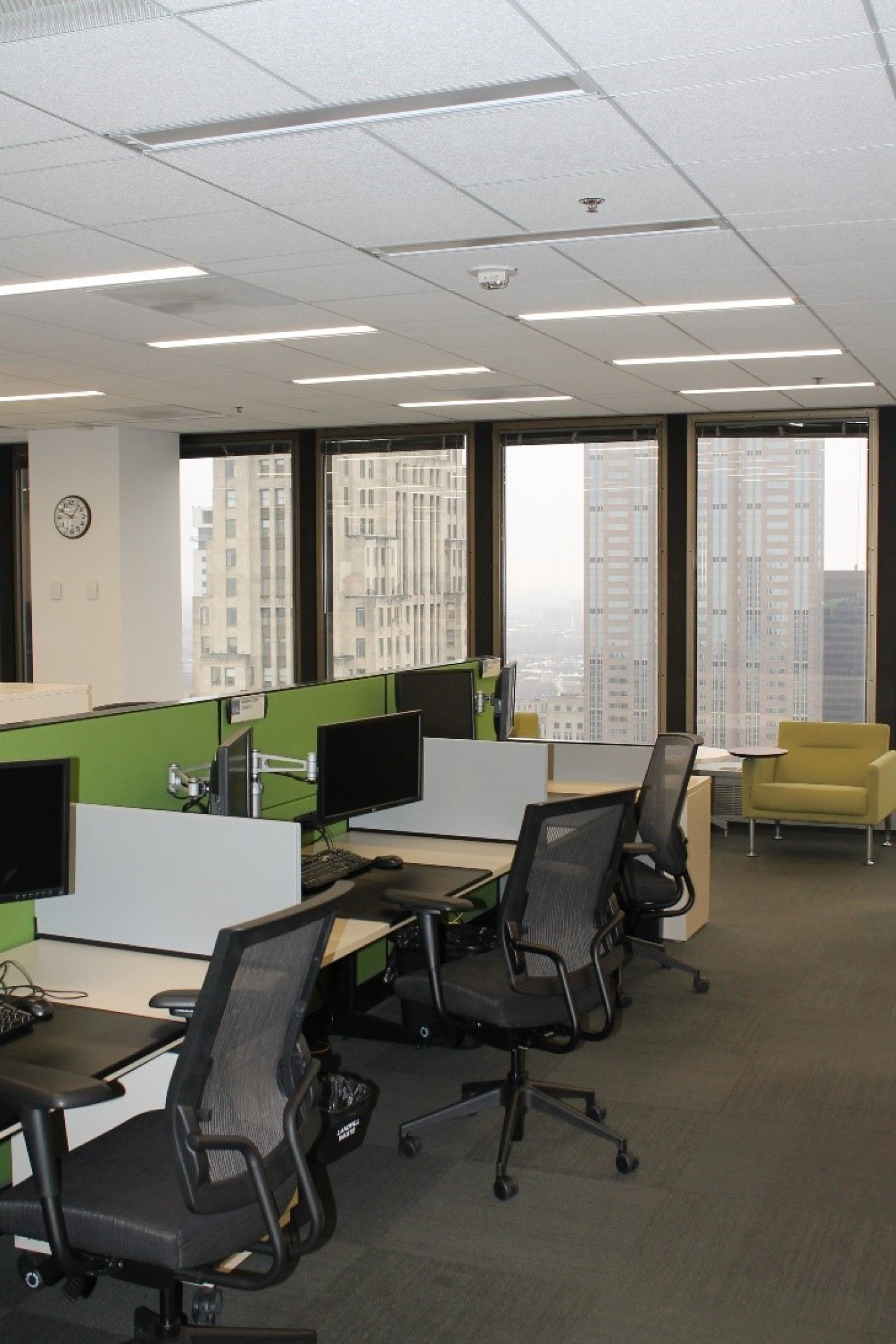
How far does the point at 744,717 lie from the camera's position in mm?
8914

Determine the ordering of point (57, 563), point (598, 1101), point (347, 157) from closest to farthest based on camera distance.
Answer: point (347, 157) < point (598, 1101) < point (57, 563)

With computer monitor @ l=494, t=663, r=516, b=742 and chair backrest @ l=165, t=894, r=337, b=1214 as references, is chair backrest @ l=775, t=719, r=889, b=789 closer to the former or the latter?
computer monitor @ l=494, t=663, r=516, b=742

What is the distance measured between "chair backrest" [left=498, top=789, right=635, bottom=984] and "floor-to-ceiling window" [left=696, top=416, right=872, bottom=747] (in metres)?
5.36

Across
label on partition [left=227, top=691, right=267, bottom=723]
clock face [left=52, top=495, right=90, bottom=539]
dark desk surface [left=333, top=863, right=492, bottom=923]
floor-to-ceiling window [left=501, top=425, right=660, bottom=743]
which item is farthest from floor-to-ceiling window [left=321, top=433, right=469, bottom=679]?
dark desk surface [left=333, top=863, right=492, bottom=923]

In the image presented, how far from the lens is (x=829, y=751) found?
27.0 feet

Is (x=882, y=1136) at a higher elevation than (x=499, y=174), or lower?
lower

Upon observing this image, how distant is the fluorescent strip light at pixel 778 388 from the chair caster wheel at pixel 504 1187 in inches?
198

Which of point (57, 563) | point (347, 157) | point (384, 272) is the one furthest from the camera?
point (57, 563)

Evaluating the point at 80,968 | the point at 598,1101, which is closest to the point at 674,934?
the point at 598,1101

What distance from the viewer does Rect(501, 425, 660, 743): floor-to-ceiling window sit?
912 cm

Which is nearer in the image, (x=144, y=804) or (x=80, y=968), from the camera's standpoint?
(x=80, y=968)

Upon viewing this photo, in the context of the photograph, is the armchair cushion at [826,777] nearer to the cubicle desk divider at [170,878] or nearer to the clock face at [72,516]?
the clock face at [72,516]

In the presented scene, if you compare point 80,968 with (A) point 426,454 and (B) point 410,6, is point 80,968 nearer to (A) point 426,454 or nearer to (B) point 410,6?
(B) point 410,6

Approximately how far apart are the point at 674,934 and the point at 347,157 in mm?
3917
